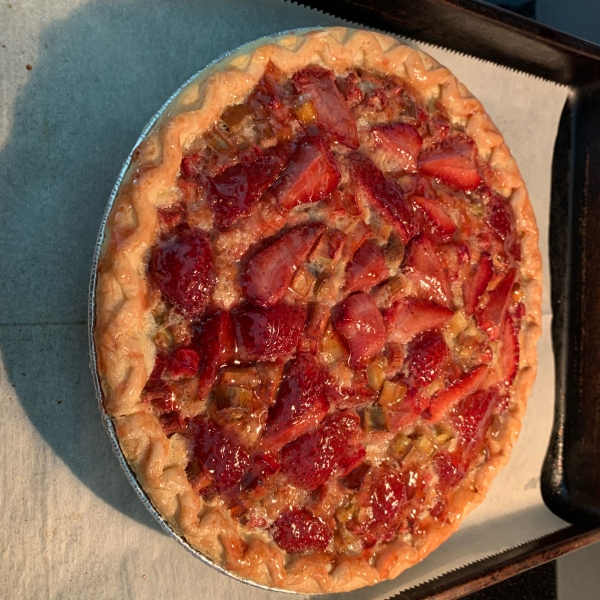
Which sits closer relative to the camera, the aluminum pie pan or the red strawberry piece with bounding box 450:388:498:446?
the aluminum pie pan

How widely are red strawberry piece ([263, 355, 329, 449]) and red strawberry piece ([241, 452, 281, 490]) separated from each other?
0.14 feet

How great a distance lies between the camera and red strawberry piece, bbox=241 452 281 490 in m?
2.00

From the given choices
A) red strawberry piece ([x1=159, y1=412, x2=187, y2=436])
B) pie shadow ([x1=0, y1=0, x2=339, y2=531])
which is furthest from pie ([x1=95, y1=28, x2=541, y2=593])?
pie shadow ([x1=0, y1=0, x2=339, y2=531])

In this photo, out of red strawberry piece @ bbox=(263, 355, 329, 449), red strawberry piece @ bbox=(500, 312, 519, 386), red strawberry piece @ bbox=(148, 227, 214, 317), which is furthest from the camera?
red strawberry piece @ bbox=(500, 312, 519, 386)

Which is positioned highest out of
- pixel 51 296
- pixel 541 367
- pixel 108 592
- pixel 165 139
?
pixel 165 139

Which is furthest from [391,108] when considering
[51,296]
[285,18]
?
[51,296]

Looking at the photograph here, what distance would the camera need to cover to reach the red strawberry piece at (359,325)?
2.11m

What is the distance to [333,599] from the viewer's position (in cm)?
263

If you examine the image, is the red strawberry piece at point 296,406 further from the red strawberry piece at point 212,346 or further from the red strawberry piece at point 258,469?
the red strawberry piece at point 212,346

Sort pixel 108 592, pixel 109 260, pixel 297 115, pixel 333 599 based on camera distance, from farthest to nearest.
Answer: pixel 333 599 < pixel 108 592 < pixel 297 115 < pixel 109 260

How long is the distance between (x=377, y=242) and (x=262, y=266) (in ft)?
1.78

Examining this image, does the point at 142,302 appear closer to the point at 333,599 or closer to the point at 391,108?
the point at 391,108

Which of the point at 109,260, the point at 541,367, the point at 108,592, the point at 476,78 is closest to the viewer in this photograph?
the point at 109,260

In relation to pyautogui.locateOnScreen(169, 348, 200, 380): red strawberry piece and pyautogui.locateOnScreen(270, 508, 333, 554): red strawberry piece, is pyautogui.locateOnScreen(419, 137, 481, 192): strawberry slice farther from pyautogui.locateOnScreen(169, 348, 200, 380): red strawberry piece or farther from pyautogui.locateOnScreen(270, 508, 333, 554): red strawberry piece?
pyautogui.locateOnScreen(270, 508, 333, 554): red strawberry piece
